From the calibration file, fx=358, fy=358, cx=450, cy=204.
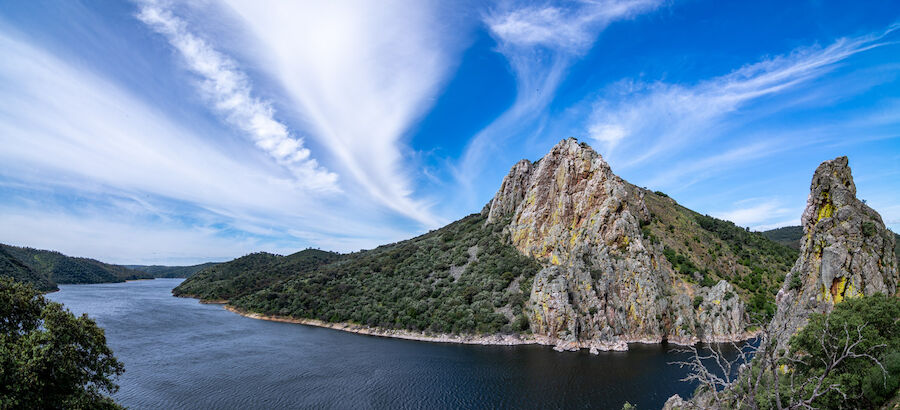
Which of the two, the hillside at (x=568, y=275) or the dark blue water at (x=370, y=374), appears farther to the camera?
the hillside at (x=568, y=275)

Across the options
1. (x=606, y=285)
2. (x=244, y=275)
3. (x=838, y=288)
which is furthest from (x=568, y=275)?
(x=244, y=275)

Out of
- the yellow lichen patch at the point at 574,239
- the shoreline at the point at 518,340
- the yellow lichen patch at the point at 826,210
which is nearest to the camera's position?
the yellow lichen patch at the point at 826,210

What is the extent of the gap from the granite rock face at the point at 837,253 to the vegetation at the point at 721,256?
4339 cm

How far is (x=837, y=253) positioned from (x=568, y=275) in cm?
4141

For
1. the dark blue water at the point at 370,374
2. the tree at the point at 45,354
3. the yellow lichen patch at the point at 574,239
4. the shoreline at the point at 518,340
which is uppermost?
the yellow lichen patch at the point at 574,239

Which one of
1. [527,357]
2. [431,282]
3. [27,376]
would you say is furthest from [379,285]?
[27,376]

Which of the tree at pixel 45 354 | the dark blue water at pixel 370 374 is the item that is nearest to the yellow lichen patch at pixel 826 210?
the dark blue water at pixel 370 374

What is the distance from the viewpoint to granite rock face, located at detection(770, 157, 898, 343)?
26.5 meters

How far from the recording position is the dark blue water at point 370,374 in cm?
3706

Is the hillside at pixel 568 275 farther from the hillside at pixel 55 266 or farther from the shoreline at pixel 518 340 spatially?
the hillside at pixel 55 266

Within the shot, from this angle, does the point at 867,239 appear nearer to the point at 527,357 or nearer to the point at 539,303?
the point at 527,357

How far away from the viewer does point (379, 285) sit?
3553 inches

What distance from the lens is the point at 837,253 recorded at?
27234 mm

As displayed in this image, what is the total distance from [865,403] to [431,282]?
71391 millimetres
